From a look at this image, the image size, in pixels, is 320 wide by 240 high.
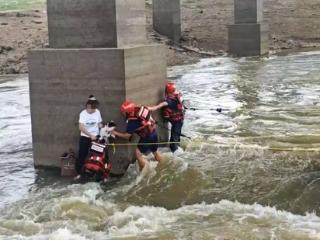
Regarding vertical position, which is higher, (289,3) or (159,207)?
(289,3)

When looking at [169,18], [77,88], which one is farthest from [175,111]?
[169,18]

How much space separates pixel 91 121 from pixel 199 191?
2.50 metres

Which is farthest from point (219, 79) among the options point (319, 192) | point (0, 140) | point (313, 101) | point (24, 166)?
point (319, 192)

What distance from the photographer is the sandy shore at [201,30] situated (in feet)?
112

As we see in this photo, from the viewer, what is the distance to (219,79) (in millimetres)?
26812

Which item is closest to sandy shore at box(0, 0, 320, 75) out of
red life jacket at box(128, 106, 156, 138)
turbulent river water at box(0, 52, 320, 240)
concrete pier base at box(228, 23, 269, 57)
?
concrete pier base at box(228, 23, 269, 57)

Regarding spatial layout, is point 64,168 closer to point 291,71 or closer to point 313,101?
point 313,101

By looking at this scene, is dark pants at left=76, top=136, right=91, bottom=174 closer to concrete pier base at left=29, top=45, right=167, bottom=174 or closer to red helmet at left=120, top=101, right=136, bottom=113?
concrete pier base at left=29, top=45, right=167, bottom=174

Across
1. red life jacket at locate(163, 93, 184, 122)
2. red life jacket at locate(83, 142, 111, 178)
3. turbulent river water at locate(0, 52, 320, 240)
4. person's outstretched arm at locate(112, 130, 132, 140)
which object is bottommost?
turbulent river water at locate(0, 52, 320, 240)

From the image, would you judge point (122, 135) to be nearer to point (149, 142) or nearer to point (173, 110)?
point (149, 142)

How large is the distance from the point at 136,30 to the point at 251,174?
153 inches

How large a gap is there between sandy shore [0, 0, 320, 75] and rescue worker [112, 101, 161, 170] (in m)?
20.6

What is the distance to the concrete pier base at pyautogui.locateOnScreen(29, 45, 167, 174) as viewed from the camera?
12.4 meters

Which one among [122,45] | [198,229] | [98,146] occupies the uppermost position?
[122,45]
